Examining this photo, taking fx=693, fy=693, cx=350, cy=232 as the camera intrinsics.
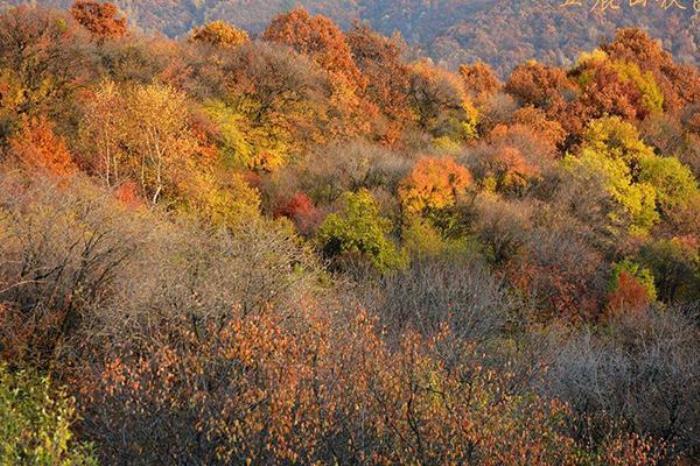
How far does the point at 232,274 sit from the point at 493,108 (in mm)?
35655

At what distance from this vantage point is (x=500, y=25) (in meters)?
93.1

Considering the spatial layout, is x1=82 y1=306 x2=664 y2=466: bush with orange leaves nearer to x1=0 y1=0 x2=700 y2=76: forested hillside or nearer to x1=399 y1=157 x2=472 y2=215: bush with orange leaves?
x1=399 y1=157 x2=472 y2=215: bush with orange leaves

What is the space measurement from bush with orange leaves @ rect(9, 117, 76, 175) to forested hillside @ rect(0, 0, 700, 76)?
52.3 meters

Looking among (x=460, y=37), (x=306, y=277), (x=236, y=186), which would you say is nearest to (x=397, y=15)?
(x=460, y=37)

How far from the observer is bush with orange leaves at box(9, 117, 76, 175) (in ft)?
83.7

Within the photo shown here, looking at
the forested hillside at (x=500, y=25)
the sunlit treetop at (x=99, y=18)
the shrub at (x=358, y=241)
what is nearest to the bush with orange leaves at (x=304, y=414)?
the shrub at (x=358, y=241)

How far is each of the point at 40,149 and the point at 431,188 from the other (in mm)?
16071

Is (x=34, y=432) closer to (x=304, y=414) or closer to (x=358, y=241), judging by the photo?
(x=304, y=414)

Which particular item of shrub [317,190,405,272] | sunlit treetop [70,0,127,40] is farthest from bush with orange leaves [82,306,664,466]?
sunlit treetop [70,0,127,40]

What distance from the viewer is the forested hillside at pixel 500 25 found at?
86.4 metres

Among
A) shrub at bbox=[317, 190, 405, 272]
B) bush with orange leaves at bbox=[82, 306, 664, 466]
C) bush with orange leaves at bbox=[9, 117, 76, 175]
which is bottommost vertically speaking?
bush with orange leaves at bbox=[9, 117, 76, 175]

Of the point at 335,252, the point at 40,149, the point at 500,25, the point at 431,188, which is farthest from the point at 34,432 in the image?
the point at 500,25

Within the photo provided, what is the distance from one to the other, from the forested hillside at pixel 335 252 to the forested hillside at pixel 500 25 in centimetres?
3069

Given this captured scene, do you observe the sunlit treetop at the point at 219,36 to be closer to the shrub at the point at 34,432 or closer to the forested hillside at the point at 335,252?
the forested hillside at the point at 335,252
